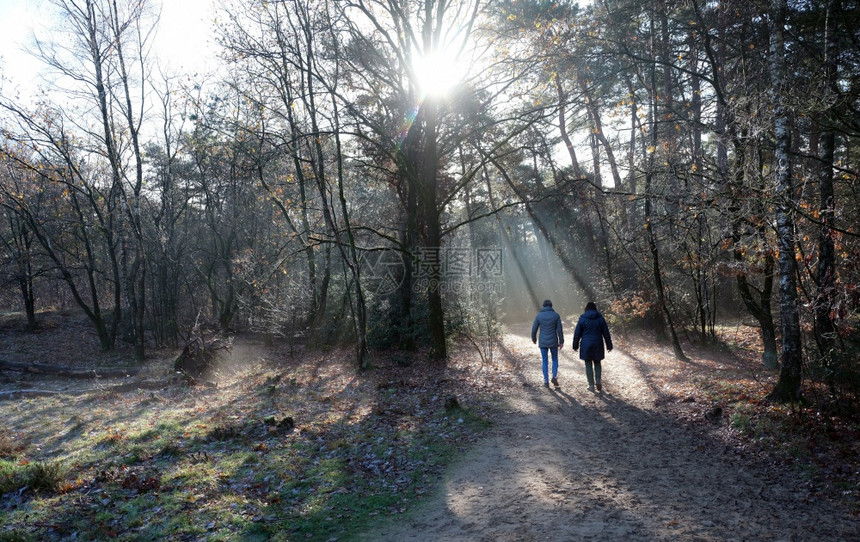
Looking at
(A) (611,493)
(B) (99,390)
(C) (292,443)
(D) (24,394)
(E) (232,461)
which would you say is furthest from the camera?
(B) (99,390)

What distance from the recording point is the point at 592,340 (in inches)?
412

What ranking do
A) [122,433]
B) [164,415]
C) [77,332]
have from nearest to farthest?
1. [122,433]
2. [164,415]
3. [77,332]

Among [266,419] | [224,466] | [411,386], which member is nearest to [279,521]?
[224,466]

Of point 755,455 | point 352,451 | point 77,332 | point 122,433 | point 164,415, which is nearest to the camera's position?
point 755,455

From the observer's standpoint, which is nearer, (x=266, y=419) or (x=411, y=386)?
(x=266, y=419)

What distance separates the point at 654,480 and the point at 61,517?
6.91 m

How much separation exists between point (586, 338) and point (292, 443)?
20.9ft

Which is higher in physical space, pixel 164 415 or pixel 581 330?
pixel 581 330

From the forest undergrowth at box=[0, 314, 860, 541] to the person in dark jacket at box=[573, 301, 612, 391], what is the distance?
4.19 feet

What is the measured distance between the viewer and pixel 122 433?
859 cm

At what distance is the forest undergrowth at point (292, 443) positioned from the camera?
546 cm

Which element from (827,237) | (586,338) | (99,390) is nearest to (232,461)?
(586,338)

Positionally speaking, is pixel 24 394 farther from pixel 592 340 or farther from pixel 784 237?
pixel 784 237

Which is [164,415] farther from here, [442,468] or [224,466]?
[442,468]
